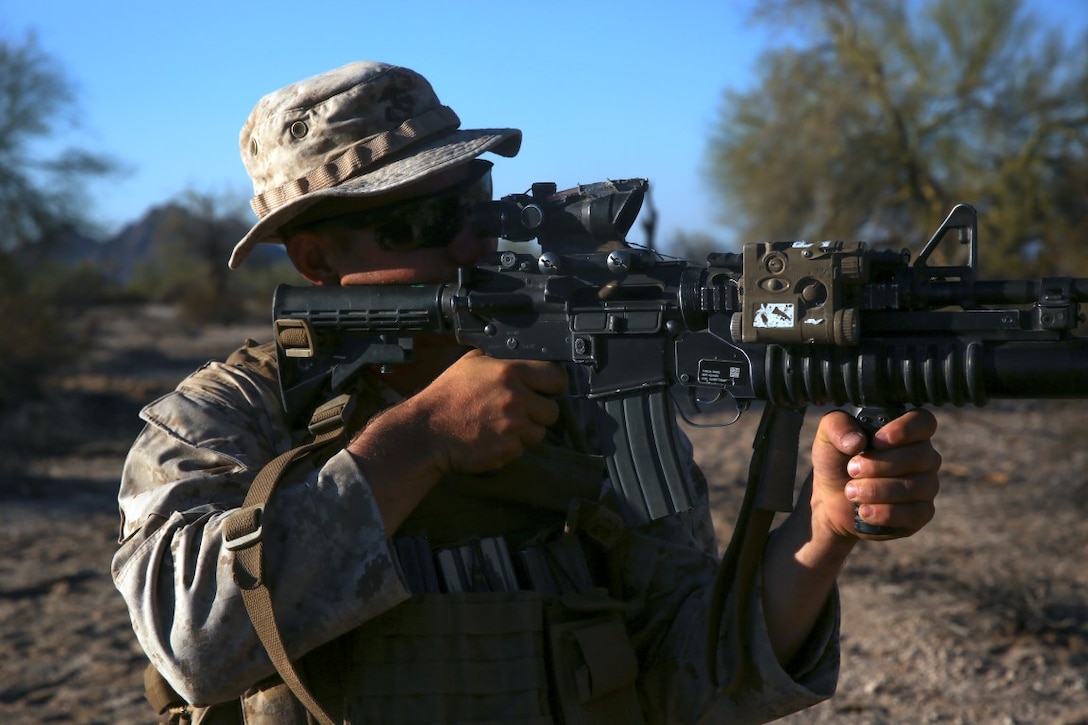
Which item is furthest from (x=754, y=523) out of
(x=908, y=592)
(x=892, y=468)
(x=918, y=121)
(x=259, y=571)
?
(x=918, y=121)

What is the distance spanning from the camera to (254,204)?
8.75 ft

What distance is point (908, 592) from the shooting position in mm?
5969

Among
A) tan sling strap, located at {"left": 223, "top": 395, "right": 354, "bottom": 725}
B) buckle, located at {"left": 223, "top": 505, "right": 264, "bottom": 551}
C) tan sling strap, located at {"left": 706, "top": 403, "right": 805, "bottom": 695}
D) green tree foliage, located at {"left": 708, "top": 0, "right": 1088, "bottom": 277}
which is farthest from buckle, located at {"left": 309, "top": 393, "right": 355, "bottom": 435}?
green tree foliage, located at {"left": 708, "top": 0, "right": 1088, "bottom": 277}

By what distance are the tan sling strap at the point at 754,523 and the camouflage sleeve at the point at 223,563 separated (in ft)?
2.27

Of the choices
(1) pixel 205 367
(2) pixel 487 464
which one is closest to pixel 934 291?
(2) pixel 487 464

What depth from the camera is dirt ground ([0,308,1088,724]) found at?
4.85 metres

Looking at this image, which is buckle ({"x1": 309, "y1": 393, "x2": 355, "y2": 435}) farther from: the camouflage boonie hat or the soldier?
the camouflage boonie hat

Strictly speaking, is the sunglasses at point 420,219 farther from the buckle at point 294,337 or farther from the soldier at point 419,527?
the buckle at point 294,337

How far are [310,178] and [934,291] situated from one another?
1294mm

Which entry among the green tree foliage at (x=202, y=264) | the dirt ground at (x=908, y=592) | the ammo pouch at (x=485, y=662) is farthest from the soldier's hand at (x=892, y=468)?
the green tree foliage at (x=202, y=264)

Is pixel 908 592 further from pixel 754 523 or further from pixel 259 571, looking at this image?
pixel 259 571

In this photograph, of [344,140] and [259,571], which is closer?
[259,571]

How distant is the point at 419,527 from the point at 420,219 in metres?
0.65

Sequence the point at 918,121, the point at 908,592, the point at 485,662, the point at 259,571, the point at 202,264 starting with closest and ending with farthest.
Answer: the point at 259,571 → the point at 485,662 → the point at 908,592 → the point at 918,121 → the point at 202,264
